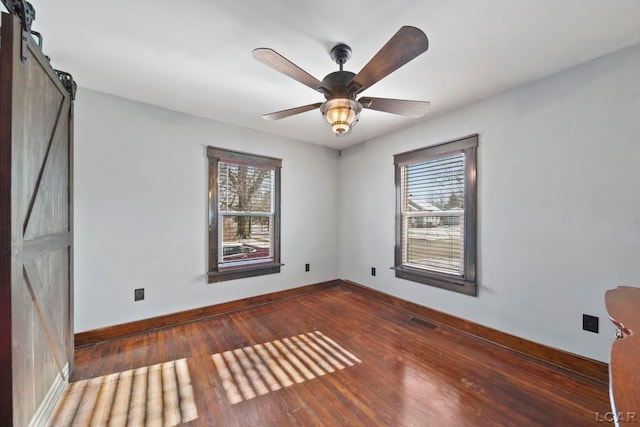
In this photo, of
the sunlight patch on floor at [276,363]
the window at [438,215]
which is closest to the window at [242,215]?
the sunlight patch on floor at [276,363]

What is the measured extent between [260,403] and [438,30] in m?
2.78

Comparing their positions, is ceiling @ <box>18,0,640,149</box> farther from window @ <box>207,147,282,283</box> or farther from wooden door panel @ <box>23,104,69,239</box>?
window @ <box>207,147,282,283</box>

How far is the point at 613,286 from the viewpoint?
6.30 feet

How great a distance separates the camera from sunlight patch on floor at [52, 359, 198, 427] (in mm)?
1573

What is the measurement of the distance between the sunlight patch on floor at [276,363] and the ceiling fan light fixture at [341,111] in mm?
1944

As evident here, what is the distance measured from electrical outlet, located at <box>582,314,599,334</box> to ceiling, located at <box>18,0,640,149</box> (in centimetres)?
204

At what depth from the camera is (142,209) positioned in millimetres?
2760

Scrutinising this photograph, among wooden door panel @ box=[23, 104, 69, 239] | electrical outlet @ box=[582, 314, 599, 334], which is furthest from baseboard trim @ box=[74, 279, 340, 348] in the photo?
electrical outlet @ box=[582, 314, 599, 334]

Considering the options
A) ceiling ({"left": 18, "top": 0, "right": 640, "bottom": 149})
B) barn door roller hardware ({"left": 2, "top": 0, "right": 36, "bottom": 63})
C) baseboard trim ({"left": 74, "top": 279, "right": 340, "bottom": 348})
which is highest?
ceiling ({"left": 18, "top": 0, "right": 640, "bottom": 149})

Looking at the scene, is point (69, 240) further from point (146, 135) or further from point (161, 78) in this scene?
point (161, 78)

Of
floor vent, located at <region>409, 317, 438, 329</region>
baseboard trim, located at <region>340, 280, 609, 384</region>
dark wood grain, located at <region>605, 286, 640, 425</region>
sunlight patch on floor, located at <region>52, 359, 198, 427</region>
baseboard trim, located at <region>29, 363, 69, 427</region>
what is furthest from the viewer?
floor vent, located at <region>409, 317, 438, 329</region>

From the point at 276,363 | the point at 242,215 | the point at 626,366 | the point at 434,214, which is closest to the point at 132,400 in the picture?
the point at 276,363

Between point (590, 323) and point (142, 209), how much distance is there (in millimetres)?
4243

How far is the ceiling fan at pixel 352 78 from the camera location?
129 cm
